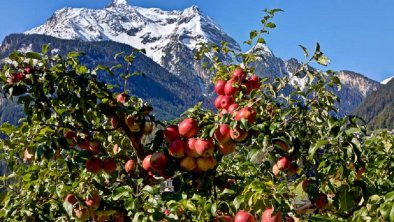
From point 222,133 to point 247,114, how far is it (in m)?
0.29

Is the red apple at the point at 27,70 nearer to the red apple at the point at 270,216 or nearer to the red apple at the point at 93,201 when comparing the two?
the red apple at the point at 93,201

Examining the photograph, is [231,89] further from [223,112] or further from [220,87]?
[223,112]

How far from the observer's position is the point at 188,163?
498 centimetres

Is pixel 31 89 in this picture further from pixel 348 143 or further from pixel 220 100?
pixel 348 143

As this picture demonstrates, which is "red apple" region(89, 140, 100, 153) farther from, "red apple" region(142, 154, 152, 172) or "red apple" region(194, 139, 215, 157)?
"red apple" region(194, 139, 215, 157)

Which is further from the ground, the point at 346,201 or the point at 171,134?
the point at 171,134

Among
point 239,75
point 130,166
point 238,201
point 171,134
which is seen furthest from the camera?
point 239,75

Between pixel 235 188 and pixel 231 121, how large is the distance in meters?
1.14

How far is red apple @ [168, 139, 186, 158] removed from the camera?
4930 millimetres

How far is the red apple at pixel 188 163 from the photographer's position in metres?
4.95

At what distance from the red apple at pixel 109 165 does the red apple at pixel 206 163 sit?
1026 millimetres

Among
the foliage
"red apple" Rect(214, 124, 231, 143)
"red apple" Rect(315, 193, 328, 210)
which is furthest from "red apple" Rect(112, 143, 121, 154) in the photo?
"red apple" Rect(315, 193, 328, 210)

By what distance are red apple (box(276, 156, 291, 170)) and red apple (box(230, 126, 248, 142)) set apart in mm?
638

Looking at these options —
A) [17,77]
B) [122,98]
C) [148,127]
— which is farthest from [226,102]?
[17,77]
